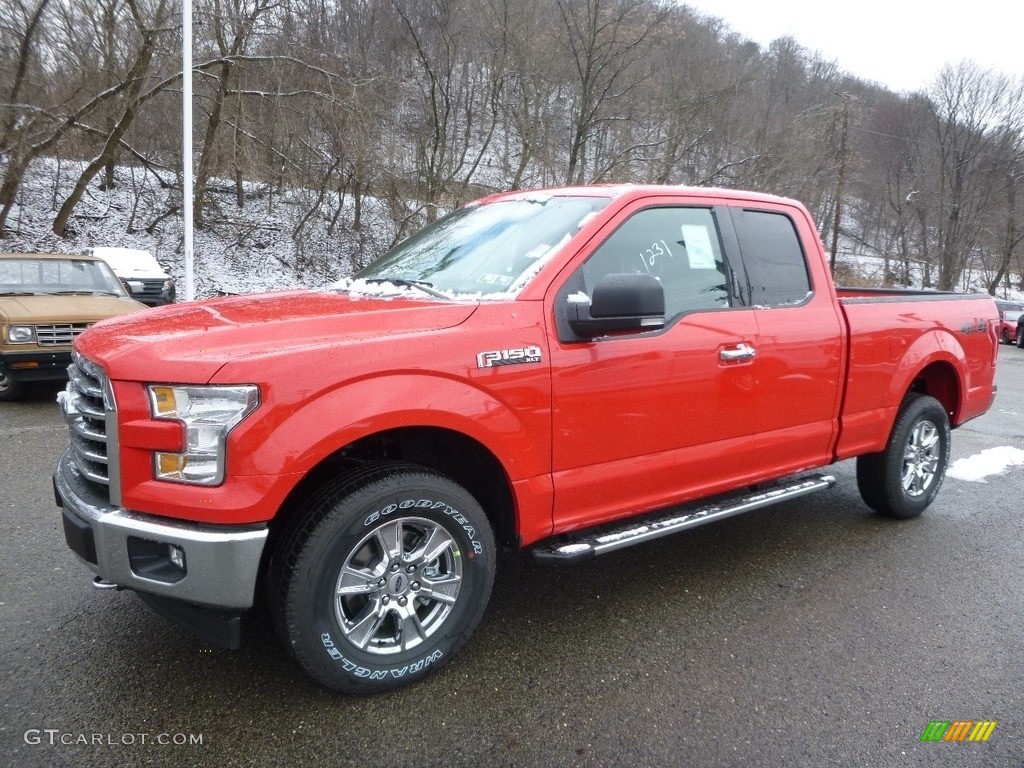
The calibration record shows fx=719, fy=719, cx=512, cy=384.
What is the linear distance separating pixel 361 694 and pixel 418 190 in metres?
20.5

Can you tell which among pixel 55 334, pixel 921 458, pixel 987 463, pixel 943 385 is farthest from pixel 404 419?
pixel 55 334

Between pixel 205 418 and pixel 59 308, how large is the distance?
21.3ft

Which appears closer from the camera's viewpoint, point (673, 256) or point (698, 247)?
point (673, 256)

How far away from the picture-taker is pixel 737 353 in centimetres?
347

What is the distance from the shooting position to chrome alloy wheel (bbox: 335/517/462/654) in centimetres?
260

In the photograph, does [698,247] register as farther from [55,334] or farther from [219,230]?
[219,230]

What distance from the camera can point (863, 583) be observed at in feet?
12.5

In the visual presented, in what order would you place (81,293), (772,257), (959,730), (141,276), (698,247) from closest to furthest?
(959,730), (698,247), (772,257), (81,293), (141,276)

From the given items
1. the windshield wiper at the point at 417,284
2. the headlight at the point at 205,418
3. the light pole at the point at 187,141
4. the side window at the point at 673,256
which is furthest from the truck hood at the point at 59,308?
the side window at the point at 673,256

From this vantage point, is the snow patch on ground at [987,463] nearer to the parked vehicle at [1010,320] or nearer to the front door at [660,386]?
the front door at [660,386]

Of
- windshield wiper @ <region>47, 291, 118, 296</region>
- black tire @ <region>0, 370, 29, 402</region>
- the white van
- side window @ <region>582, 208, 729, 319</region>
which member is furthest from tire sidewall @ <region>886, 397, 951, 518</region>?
the white van

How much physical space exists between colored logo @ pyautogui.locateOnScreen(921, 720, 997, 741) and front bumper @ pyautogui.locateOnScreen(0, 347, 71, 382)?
25.0ft

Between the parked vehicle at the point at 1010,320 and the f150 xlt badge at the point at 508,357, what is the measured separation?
2426cm

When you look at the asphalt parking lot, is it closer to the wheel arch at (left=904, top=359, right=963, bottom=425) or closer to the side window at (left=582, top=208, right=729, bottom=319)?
the wheel arch at (left=904, top=359, right=963, bottom=425)
